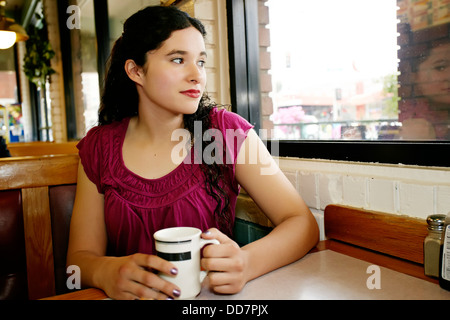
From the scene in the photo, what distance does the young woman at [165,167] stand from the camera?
108 cm

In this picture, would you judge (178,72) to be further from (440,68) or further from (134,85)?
(440,68)

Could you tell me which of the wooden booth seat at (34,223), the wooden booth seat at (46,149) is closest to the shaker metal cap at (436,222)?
the wooden booth seat at (34,223)

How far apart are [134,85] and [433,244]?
1.04m

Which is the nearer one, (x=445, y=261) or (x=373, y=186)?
(x=445, y=261)

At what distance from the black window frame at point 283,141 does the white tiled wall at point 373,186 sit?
0.02 m

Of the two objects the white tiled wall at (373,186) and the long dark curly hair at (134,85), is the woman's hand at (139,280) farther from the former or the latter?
the white tiled wall at (373,186)

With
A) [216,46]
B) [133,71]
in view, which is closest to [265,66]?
[216,46]

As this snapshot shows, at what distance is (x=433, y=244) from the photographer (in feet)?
2.57
